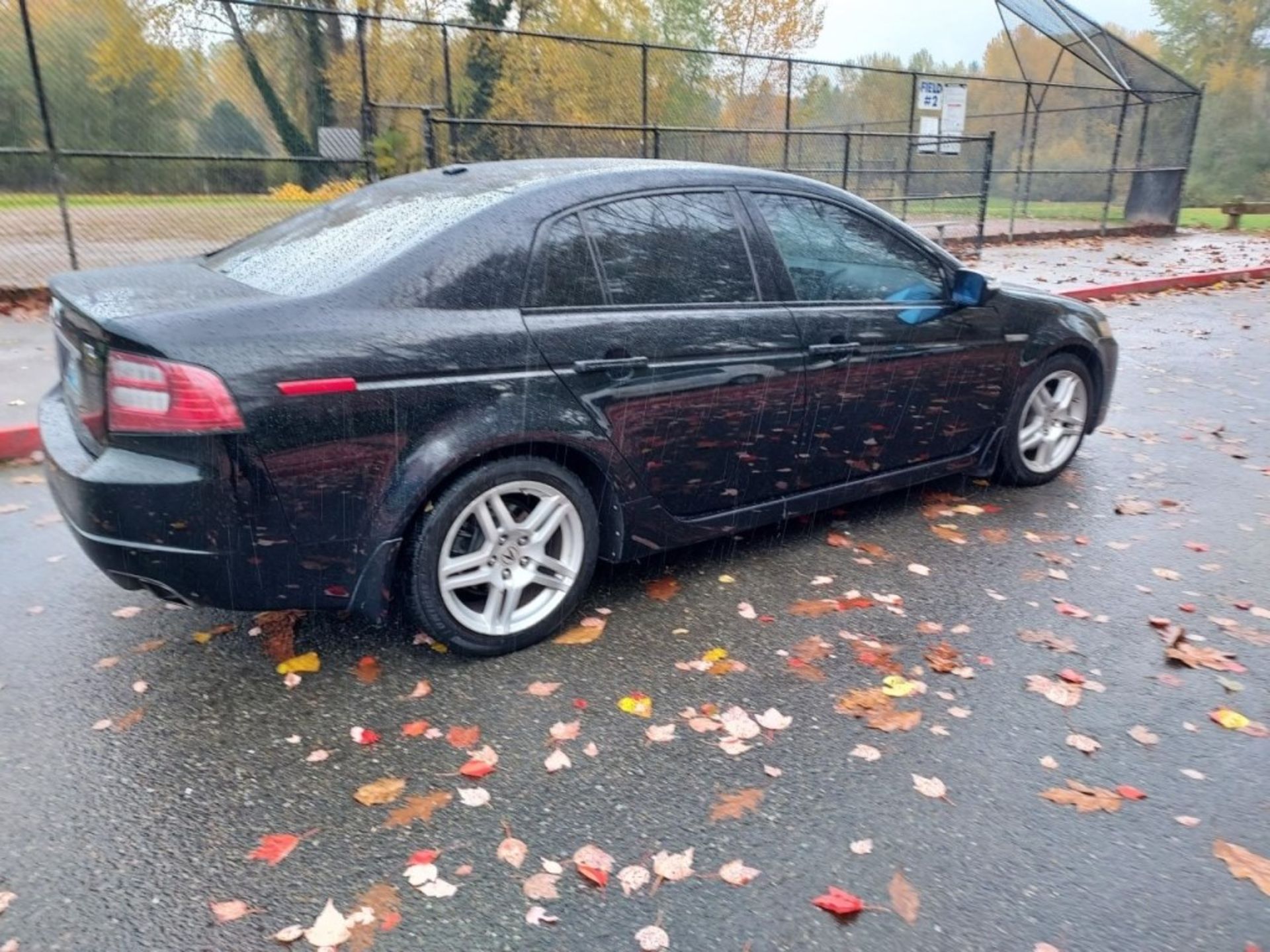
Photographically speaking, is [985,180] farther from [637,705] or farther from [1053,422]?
[637,705]

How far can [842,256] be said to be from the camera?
412cm

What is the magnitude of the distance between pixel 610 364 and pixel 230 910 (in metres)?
2.02

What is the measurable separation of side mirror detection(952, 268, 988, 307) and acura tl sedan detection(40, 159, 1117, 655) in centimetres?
1

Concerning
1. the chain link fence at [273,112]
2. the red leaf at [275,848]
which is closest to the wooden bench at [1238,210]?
the chain link fence at [273,112]

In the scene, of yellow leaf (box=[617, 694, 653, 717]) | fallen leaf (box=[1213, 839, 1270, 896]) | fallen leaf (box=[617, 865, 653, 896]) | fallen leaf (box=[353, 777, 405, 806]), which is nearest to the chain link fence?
yellow leaf (box=[617, 694, 653, 717])

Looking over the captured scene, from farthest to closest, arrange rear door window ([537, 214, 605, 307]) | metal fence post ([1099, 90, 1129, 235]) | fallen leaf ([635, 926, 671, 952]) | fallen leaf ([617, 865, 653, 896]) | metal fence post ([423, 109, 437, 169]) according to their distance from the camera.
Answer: metal fence post ([1099, 90, 1129, 235])
metal fence post ([423, 109, 437, 169])
rear door window ([537, 214, 605, 307])
fallen leaf ([617, 865, 653, 896])
fallen leaf ([635, 926, 671, 952])

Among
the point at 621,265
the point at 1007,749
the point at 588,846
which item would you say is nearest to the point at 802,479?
the point at 621,265

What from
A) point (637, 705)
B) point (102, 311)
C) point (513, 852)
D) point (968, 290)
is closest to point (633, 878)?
point (513, 852)

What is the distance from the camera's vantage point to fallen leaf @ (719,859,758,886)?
2.30 meters

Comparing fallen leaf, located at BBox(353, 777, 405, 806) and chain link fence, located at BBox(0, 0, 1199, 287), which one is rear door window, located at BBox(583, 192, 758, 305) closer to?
fallen leaf, located at BBox(353, 777, 405, 806)

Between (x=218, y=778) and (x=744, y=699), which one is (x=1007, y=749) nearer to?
(x=744, y=699)

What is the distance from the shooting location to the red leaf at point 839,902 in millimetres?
2205

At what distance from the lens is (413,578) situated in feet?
10.1

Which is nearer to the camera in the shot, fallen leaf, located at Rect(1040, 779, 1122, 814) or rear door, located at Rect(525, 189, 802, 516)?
fallen leaf, located at Rect(1040, 779, 1122, 814)
